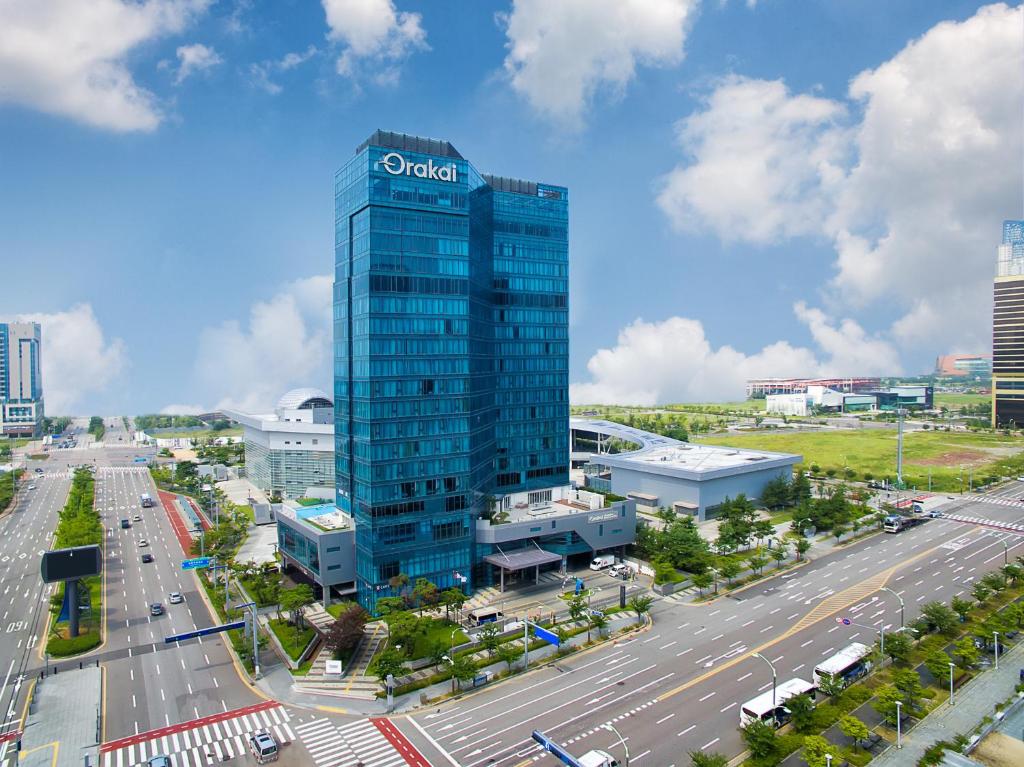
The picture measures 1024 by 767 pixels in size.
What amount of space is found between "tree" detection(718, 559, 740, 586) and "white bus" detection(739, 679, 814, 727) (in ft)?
93.8

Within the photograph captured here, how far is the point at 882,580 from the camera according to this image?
291 feet

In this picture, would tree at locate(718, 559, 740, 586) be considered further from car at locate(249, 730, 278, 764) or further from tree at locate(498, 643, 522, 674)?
car at locate(249, 730, 278, 764)

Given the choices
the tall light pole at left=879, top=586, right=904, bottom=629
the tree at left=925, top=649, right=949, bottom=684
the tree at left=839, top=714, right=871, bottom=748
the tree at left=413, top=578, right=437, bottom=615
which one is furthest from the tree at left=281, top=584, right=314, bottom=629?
the tall light pole at left=879, top=586, right=904, bottom=629

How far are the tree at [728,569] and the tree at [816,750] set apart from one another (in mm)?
38765

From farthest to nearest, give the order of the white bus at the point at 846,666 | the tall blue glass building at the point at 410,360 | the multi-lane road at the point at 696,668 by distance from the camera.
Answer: the tall blue glass building at the point at 410,360
the white bus at the point at 846,666
the multi-lane road at the point at 696,668

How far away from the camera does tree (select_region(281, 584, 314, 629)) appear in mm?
70544

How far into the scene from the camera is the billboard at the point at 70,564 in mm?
72562

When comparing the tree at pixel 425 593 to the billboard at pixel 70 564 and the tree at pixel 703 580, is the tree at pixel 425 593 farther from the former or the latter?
the billboard at pixel 70 564

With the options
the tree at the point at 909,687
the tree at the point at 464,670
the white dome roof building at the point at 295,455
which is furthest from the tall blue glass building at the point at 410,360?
the white dome roof building at the point at 295,455

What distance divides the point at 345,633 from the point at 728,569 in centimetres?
5002

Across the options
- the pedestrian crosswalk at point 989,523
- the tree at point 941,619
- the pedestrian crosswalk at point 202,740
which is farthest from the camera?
the pedestrian crosswalk at point 989,523

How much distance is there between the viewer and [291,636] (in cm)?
7181

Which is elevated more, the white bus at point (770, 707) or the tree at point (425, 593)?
the tree at point (425, 593)

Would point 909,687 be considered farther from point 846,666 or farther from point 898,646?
point 898,646
